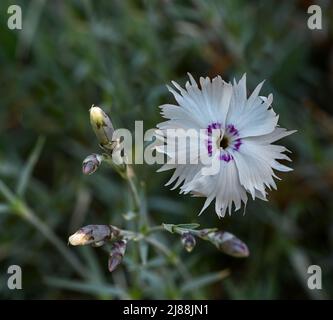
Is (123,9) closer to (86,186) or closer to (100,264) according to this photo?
(86,186)

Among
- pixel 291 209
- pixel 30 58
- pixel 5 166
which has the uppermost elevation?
pixel 30 58

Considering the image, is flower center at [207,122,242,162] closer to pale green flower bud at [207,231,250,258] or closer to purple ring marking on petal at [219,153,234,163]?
purple ring marking on petal at [219,153,234,163]

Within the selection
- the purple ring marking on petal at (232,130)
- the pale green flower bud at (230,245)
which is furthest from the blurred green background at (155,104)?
the purple ring marking on petal at (232,130)

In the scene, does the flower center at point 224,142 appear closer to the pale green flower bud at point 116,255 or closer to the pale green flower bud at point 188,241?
the pale green flower bud at point 188,241

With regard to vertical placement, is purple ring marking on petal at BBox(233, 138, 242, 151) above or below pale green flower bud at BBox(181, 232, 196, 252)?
above

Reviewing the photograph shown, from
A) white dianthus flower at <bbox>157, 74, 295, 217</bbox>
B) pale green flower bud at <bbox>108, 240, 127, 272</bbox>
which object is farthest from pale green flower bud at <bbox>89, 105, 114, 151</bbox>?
pale green flower bud at <bbox>108, 240, 127, 272</bbox>
